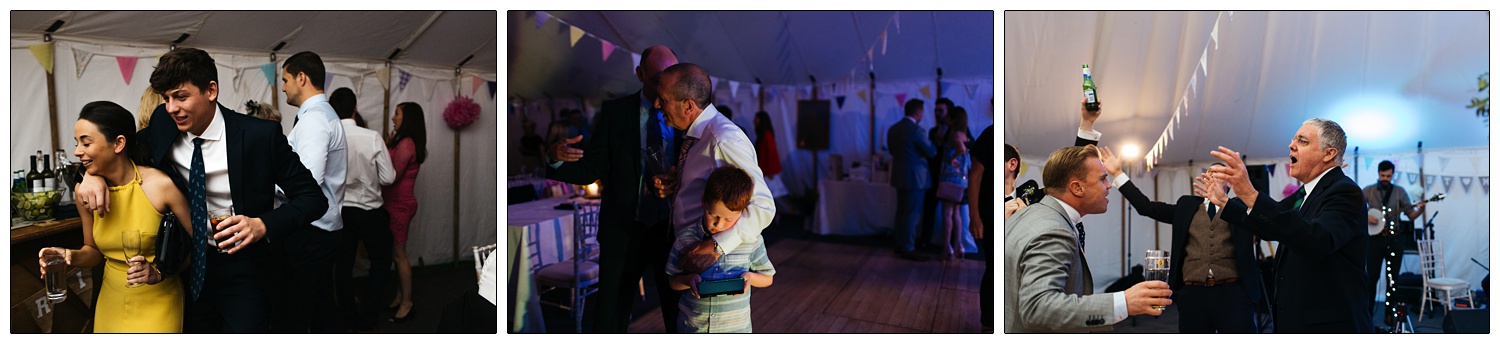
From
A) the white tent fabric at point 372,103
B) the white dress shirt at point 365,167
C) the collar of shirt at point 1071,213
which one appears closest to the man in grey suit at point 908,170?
the collar of shirt at point 1071,213

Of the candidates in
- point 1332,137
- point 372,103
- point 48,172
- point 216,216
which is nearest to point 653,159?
point 372,103

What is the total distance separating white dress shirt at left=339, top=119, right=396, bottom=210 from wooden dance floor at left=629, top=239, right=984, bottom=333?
43.1 inches

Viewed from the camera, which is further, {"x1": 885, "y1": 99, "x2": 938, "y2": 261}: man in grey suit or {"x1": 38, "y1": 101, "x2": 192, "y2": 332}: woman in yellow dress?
{"x1": 885, "y1": 99, "x2": 938, "y2": 261}: man in grey suit

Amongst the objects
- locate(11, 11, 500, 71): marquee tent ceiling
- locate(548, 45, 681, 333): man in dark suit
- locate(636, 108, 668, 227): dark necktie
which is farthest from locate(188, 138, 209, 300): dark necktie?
locate(636, 108, 668, 227): dark necktie

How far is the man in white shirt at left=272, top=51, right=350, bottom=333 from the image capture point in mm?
2996

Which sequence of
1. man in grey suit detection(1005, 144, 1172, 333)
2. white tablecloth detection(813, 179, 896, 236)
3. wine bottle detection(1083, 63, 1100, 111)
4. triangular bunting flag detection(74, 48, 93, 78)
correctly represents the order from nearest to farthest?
man in grey suit detection(1005, 144, 1172, 333) → triangular bunting flag detection(74, 48, 93, 78) → wine bottle detection(1083, 63, 1100, 111) → white tablecloth detection(813, 179, 896, 236)

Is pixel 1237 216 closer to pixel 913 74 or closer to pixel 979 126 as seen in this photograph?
pixel 979 126

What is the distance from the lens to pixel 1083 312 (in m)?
2.86

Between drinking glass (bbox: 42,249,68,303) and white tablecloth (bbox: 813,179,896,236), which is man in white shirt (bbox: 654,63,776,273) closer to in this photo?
white tablecloth (bbox: 813,179,896,236)

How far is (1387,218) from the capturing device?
3047mm

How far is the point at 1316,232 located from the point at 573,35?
108 inches

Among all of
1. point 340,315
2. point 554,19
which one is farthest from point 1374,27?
point 340,315

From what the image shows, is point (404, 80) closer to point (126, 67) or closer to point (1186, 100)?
point (126, 67)
